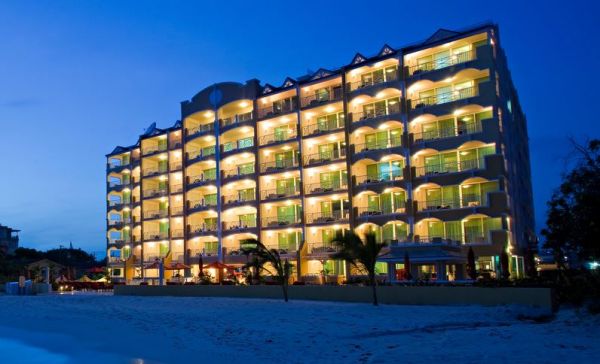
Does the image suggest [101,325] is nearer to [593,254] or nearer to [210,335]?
[210,335]

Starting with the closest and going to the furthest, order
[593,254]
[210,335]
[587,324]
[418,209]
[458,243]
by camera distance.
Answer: [587,324], [210,335], [593,254], [458,243], [418,209]

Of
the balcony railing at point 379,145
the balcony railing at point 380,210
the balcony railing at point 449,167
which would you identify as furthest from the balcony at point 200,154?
the balcony railing at point 449,167

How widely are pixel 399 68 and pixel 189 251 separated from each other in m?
32.2

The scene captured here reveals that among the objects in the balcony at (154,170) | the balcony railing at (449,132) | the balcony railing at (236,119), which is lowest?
the balcony railing at (449,132)

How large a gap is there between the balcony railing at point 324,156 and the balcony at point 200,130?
47.0 ft

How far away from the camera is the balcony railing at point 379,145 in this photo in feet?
168

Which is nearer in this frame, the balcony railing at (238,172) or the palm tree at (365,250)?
the palm tree at (365,250)

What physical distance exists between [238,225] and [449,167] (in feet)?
82.2

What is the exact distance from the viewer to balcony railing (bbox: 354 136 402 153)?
168 feet

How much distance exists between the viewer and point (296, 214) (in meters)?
58.1

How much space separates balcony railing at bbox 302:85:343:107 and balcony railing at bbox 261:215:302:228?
37.8ft

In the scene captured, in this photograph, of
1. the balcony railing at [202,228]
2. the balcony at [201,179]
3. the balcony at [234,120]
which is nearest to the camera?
the balcony at [234,120]

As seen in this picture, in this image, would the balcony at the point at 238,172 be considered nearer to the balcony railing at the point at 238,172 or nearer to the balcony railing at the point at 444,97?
the balcony railing at the point at 238,172

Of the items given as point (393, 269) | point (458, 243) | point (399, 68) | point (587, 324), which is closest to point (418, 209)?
point (458, 243)
